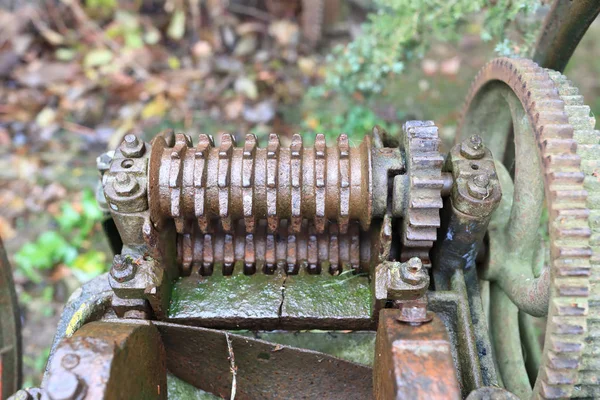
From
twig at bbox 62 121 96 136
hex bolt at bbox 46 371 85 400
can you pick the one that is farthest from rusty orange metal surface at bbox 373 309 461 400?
twig at bbox 62 121 96 136

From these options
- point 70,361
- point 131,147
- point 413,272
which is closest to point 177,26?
point 131,147

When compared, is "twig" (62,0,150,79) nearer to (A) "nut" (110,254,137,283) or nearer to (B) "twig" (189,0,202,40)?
(B) "twig" (189,0,202,40)

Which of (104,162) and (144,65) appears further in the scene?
(144,65)

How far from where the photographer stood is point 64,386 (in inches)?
63.6

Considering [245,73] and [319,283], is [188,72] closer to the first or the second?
[245,73]

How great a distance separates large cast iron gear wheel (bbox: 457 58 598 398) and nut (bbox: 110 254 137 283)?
1421mm

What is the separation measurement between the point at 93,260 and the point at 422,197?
3.20 metres

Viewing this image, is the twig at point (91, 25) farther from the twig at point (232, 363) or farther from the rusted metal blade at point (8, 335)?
the twig at point (232, 363)

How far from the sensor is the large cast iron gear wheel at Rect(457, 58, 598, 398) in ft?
5.42

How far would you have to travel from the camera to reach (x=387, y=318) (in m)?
1.88

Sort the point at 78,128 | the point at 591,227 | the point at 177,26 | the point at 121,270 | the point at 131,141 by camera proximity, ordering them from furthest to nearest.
A: 1. the point at 177,26
2. the point at 78,128
3. the point at 131,141
4. the point at 121,270
5. the point at 591,227

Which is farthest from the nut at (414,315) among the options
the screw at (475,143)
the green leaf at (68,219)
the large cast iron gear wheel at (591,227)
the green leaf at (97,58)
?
the green leaf at (97,58)

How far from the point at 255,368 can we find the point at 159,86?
396 cm

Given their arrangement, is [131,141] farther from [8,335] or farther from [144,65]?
[144,65]
